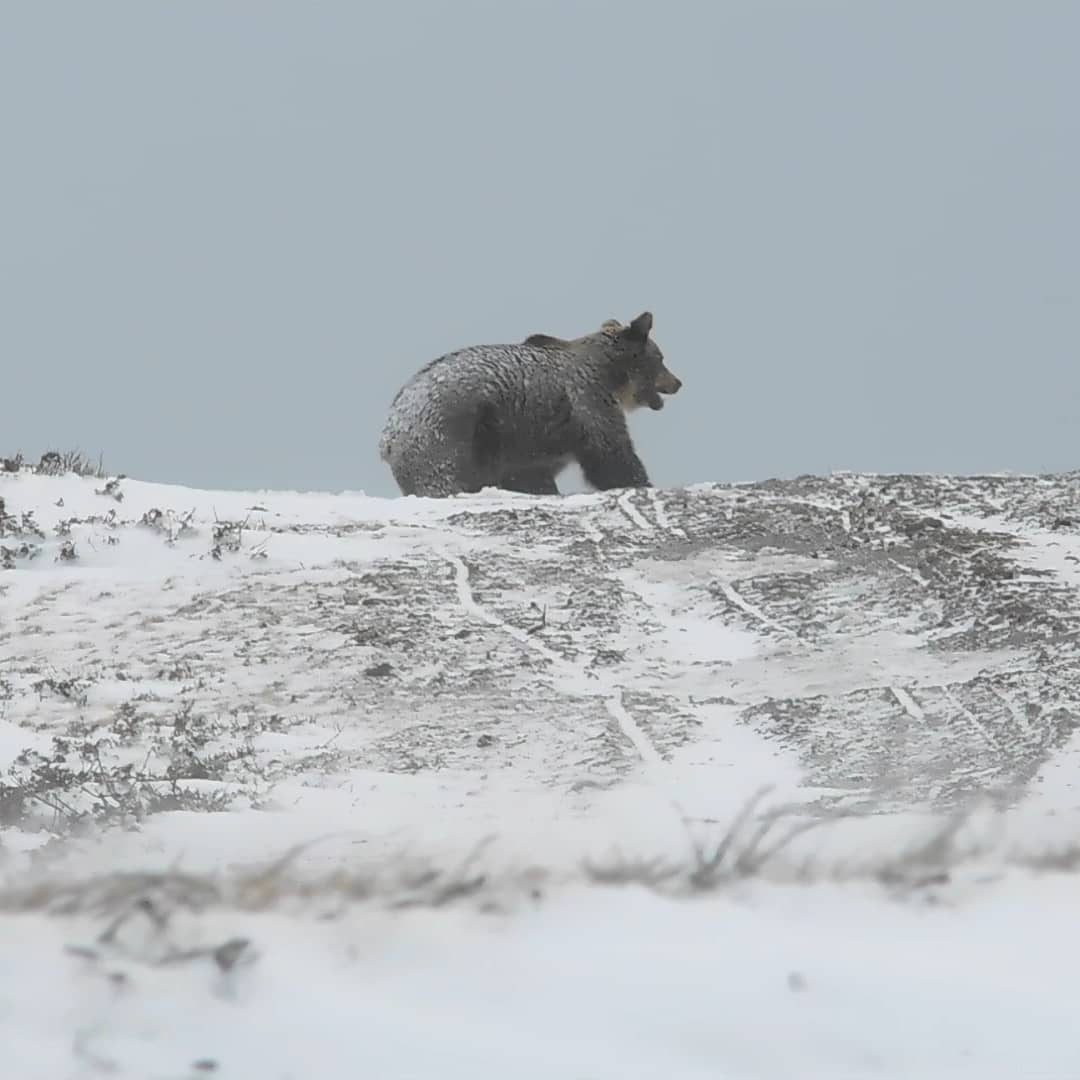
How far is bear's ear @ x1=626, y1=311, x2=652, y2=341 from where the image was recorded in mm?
16875

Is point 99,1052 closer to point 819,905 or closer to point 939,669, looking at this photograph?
point 819,905

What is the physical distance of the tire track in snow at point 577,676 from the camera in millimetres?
5621

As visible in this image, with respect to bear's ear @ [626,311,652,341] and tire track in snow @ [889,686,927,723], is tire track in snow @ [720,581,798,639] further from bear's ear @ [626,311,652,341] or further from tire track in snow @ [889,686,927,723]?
bear's ear @ [626,311,652,341]

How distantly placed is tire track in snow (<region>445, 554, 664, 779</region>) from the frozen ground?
0.03 metres

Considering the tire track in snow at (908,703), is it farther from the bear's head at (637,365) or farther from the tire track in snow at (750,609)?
the bear's head at (637,365)

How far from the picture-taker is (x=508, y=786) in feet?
16.8

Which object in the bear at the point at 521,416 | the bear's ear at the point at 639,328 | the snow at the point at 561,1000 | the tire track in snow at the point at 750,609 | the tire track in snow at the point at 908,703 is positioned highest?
the bear's ear at the point at 639,328

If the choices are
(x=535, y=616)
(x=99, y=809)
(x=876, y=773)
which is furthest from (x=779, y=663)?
(x=99, y=809)

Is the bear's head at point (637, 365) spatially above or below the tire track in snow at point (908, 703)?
above

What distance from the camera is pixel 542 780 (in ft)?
17.2

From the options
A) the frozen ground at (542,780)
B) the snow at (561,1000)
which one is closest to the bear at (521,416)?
the frozen ground at (542,780)

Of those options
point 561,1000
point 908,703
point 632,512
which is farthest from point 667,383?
point 561,1000

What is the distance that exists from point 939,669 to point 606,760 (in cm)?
185

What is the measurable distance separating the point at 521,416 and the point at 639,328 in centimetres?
246
